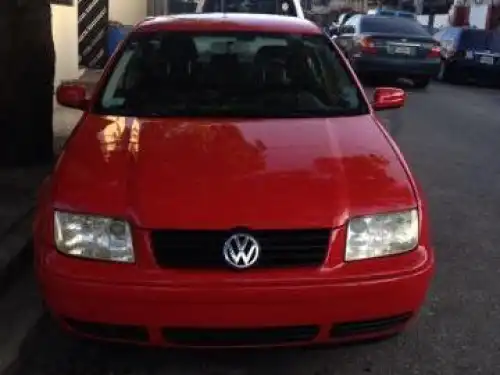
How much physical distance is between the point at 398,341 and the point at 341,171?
1.06 meters

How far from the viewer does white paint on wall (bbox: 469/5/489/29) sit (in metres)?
37.6

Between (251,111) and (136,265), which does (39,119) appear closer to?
(251,111)

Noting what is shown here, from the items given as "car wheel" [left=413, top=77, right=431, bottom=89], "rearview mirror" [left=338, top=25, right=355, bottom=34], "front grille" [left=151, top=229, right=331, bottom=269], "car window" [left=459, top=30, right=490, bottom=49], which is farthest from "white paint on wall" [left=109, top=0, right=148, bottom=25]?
"front grille" [left=151, top=229, right=331, bottom=269]

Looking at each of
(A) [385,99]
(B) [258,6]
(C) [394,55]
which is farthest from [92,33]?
(A) [385,99]

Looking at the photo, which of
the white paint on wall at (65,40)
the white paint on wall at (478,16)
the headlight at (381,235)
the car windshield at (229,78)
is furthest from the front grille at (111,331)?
the white paint on wall at (478,16)

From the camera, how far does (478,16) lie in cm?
3856

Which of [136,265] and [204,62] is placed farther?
[204,62]

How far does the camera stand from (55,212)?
Result: 11.6 feet

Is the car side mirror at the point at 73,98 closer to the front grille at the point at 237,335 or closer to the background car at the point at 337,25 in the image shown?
the front grille at the point at 237,335

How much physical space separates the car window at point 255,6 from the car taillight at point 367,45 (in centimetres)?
200

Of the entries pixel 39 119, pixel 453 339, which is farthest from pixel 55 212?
pixel 39 119

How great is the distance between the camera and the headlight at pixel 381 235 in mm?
3438

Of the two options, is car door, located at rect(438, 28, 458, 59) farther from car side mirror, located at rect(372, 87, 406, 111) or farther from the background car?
car side mirror, located at rect(372, 87, 406, 111)

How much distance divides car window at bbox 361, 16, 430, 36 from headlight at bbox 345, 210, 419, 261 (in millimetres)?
14479
